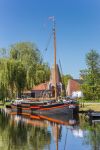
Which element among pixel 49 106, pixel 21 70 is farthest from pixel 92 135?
pixel 21 70

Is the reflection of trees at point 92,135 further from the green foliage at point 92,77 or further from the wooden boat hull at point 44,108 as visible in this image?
the green foliage at point 92,77

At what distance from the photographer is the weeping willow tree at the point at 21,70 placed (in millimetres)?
82938

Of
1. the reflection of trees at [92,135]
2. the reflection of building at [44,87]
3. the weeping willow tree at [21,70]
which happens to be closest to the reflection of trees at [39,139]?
the reflection of trees at [92,135]

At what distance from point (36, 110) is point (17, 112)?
23.1 ft

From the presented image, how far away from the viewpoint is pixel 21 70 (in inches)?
3329

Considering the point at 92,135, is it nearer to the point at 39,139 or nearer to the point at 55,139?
the point at 55,139

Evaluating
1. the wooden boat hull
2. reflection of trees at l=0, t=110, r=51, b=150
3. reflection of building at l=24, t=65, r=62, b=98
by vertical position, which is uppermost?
reflection of building at l=24, t=65, r=62, b=98

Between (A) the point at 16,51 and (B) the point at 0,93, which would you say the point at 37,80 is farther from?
(B) the point at 0,93

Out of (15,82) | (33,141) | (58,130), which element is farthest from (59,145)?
(15,82)

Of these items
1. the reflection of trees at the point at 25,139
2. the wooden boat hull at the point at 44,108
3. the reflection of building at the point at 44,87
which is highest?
the reflection of building at the point at 44,87

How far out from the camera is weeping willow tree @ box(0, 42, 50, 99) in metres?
82.9

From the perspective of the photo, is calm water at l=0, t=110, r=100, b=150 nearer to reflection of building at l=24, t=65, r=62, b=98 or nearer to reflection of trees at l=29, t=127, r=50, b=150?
reflection of trees at l=29, t=127, r=50, b=150

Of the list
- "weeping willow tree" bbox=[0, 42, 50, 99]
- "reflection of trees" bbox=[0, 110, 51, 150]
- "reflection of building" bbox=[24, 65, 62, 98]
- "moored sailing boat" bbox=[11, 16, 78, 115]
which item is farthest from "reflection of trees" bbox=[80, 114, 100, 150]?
"reflection of building" bbox=[24, 65, 62, 98]

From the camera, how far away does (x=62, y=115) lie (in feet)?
196
